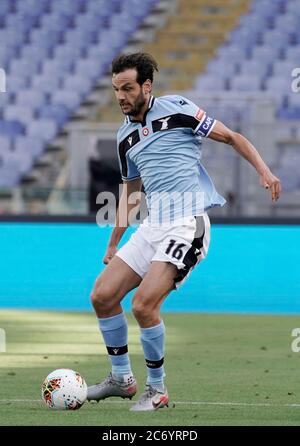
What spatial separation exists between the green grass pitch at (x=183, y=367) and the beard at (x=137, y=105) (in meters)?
1.86

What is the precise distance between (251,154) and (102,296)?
4.16 feet

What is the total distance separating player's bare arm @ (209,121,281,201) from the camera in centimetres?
669

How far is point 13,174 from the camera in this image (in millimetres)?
19406

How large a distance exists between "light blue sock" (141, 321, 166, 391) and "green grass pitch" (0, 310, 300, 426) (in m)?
0.21

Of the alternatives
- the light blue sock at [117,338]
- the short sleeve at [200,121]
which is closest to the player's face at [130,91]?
the short sleeve at [200,121]

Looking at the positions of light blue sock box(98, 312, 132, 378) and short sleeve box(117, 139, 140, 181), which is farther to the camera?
short sleeve box(117, 139, 140, 181)

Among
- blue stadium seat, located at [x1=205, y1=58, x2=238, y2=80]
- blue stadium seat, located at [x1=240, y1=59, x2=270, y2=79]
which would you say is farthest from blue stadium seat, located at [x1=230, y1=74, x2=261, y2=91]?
blue stadium seat, located at [x1=205, y1=58, x2=238, y2=80]

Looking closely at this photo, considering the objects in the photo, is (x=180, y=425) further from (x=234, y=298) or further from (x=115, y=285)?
(x=234, y=298)

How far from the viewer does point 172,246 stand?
7.07m

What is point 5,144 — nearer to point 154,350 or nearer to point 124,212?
point 124,212

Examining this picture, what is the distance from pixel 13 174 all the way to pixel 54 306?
5.21m

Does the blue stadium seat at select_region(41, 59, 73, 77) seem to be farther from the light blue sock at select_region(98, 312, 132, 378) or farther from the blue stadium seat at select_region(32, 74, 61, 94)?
the light blue sock at select_region(98, 312, 132, 378)
